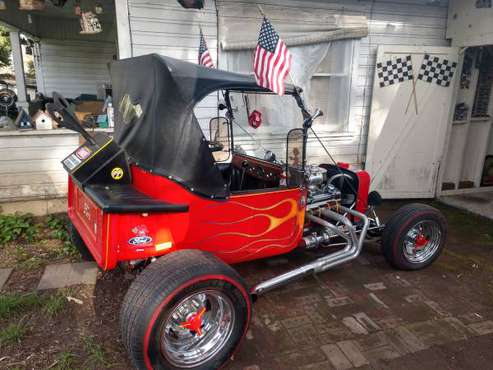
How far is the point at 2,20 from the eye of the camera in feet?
23.2

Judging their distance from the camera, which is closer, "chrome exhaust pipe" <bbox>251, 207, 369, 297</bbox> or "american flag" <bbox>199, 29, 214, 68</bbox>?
"chrome exhaust pipe" <bbox>251, 207, 369, 297</bbox>

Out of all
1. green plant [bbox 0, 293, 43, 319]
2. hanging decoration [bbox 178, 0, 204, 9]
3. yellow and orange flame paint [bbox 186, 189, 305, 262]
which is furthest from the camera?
hanging decoration [bbox 178, 0, 204, 9]

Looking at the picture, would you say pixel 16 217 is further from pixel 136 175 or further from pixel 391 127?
pixel 391 127

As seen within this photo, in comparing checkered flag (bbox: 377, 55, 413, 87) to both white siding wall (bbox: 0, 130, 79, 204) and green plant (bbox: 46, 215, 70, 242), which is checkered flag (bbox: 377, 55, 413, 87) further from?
green plant (bbox: 46, 215, 70, 242)

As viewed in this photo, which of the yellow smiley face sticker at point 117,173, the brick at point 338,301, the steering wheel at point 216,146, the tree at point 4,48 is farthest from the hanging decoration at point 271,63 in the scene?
the tree at point 4,48

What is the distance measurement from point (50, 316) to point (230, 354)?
5.24ft

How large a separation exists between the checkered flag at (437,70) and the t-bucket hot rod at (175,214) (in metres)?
3.67

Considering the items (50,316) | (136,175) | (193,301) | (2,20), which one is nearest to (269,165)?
(136,175)

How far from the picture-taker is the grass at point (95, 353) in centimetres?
253

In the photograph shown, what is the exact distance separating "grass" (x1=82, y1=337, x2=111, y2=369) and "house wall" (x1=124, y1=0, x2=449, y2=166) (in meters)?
3.35

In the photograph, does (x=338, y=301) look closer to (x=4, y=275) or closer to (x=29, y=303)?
(x=29, y=303)

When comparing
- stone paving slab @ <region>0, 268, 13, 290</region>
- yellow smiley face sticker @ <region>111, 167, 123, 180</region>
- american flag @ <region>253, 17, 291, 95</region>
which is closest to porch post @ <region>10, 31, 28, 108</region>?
stone paving slab @ <region>0, 268, 13, 290</region>

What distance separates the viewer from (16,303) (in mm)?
3105

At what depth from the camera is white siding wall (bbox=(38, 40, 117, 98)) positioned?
11.2 m
